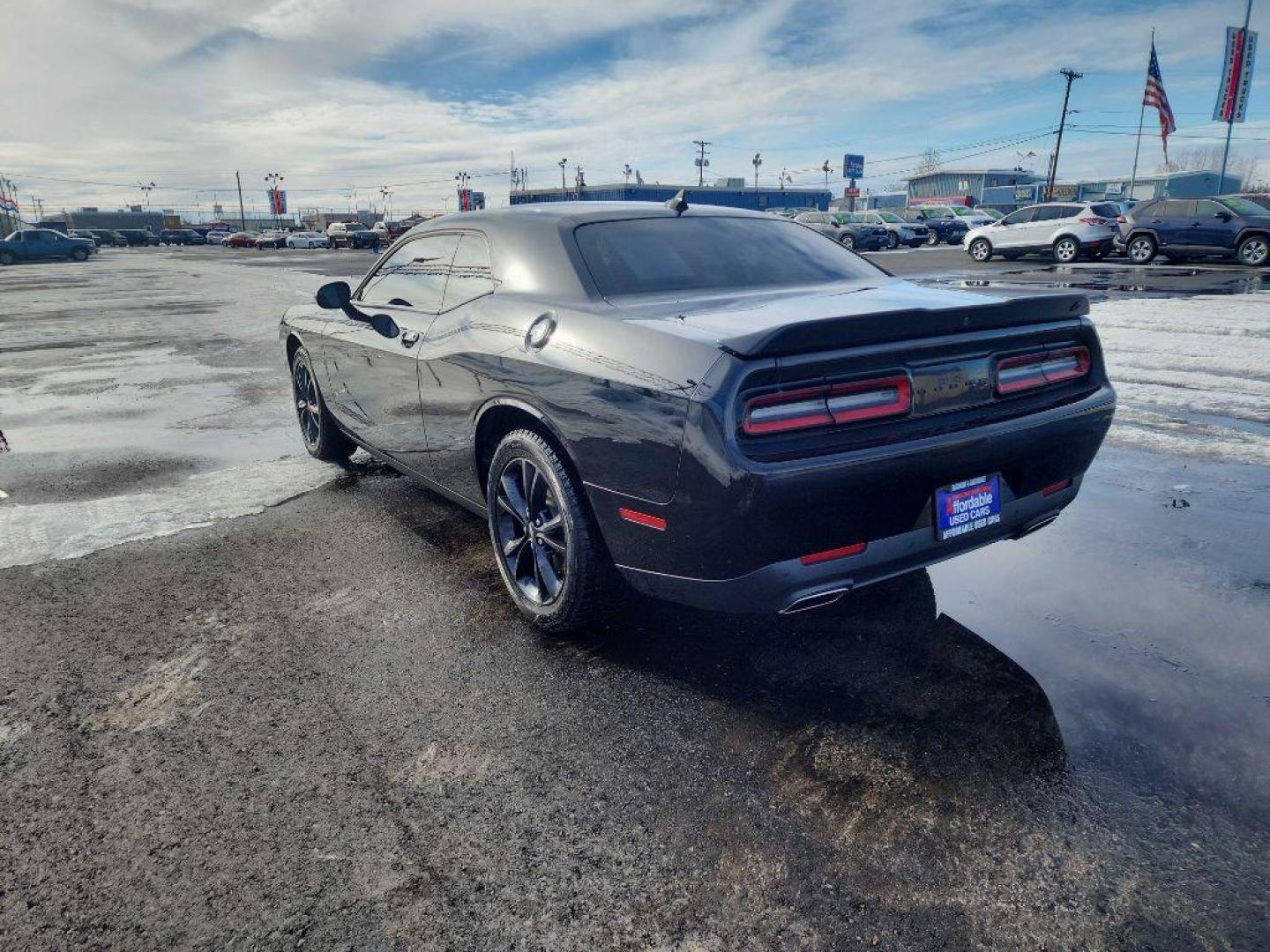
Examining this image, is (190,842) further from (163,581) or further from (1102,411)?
(1102,411)

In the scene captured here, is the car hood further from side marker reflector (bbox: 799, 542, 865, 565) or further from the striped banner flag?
the striped banner flag

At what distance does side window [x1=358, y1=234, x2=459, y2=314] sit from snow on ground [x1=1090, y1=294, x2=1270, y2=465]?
4.34 metres

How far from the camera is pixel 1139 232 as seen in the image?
67.8 feet

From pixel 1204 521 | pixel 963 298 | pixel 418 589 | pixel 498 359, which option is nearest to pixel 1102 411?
pixel 963 298

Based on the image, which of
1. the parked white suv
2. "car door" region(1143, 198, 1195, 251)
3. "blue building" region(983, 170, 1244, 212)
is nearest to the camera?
"car door" region(1143, 198, 1195, 251)

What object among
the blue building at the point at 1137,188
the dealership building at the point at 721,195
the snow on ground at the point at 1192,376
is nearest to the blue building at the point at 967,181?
the blue building at the point at 1137,188

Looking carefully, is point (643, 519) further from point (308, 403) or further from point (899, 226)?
point (899, 226)

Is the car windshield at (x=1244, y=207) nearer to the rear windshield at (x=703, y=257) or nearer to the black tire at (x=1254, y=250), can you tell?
the black tire at (x=1254, y=250)

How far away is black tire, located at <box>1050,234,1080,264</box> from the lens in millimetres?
21859

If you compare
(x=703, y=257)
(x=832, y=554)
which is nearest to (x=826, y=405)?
(x=832, y=554)

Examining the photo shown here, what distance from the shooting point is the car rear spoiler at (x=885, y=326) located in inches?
90.6

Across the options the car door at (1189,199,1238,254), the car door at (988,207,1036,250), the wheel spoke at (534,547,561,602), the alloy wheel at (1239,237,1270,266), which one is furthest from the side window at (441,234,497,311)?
the car door at (988,207,1036,250)

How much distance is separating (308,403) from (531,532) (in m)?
2.99

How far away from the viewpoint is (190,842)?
6.84 ft
